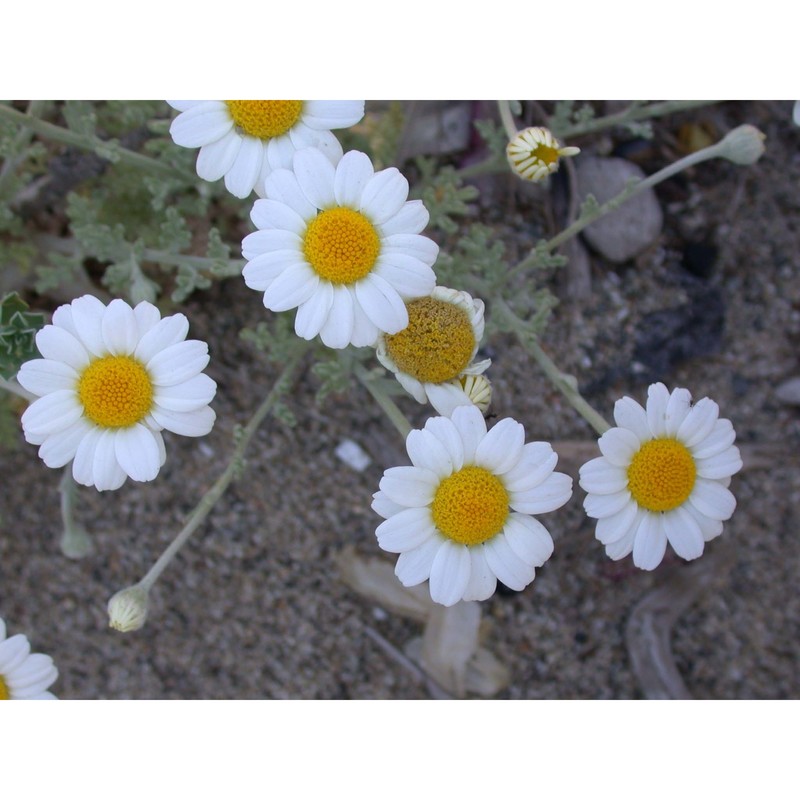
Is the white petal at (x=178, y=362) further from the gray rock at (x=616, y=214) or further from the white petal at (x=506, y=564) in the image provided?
the gray rock at (x=616, y=214)

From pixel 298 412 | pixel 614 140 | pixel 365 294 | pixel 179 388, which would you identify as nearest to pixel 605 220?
pixel 614 140

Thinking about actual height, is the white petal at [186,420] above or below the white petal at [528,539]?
below

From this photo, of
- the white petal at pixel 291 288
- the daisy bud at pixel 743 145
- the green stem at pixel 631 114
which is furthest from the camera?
the green stem at pixel 631 114

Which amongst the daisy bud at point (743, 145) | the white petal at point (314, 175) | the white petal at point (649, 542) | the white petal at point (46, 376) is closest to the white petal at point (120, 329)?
the white petal at point (46, 376)

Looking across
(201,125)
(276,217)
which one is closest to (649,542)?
(276,217)

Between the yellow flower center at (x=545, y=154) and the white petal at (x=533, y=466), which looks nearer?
the white petal at (x=533, y=466)
